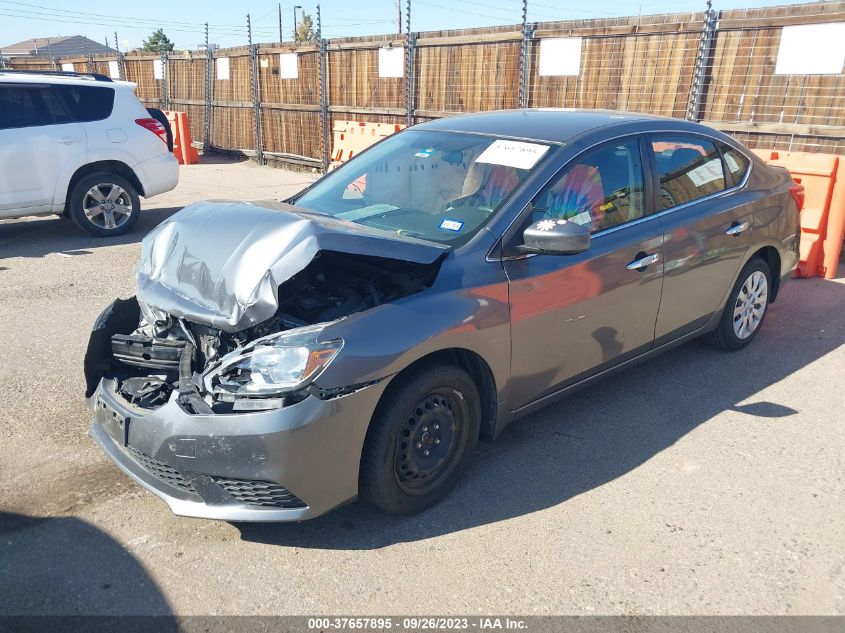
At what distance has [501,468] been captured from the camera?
12.3 ft

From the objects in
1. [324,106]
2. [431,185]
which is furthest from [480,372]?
[324,106]

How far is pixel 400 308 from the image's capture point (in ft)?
10.0

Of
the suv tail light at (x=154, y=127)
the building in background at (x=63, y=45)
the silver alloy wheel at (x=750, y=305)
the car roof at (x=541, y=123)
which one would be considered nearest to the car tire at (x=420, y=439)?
the car roof at (x=541, y=123)

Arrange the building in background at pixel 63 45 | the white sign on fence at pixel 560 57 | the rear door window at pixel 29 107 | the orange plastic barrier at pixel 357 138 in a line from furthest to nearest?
the building in background at pixel 63 45 → the orange plastic barrier at pixel 357 138 → the white sign on fence at pixel 560 57 → the rear door window at pixel 29 107

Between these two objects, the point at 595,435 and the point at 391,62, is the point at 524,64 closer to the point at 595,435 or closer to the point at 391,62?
the point at 391,62

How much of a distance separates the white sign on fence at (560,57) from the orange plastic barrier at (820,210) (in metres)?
3.84

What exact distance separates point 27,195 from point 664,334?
7566 mm

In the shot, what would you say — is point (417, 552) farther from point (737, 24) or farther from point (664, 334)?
point (737, 24)

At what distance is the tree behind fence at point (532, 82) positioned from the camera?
8.25m

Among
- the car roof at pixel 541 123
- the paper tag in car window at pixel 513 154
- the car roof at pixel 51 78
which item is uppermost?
the car roof at pixel 51 78

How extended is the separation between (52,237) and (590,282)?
26.0 ft

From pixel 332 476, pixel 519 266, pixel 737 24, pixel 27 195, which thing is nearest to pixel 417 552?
pixel 332 476

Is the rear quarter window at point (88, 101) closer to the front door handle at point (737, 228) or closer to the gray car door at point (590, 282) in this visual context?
the gray car door at point (590, 282)

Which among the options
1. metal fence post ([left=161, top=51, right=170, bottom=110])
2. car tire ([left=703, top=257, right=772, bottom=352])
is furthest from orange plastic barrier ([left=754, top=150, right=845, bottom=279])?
metal fence post ([left=161, top=51, right=170, bottom=110])
